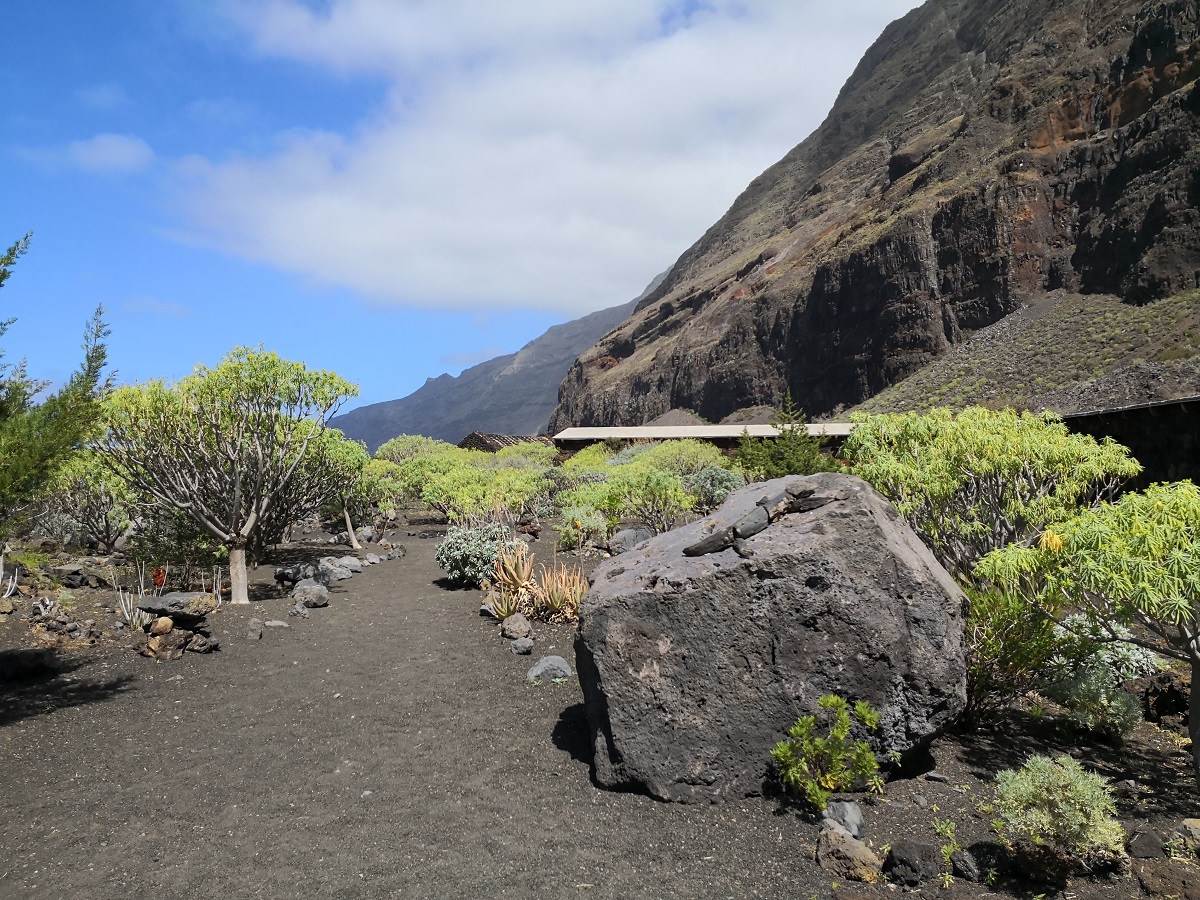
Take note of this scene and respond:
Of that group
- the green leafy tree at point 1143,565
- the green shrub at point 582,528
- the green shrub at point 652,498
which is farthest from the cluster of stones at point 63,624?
the green leafy tree at point 1143,565

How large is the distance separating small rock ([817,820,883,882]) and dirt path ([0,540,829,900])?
4.9 inches

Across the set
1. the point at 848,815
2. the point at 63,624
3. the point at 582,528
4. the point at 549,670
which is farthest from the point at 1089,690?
the point at 63,624

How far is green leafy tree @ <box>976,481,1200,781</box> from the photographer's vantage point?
4.19 metres

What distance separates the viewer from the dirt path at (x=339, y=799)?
171 inches

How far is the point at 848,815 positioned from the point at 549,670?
412 cm

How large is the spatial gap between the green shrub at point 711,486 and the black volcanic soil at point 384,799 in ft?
29.1

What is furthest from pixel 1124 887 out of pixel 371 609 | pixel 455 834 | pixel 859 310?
pixel 859 310

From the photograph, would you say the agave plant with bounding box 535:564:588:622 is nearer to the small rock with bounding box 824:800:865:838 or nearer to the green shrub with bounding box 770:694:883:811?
the green shrub with bounding box 770:694:883:811

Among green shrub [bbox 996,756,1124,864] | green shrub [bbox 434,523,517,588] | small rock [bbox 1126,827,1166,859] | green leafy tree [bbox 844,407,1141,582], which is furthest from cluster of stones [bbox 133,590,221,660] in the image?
small rock [bbox 1126,827,1166,859]

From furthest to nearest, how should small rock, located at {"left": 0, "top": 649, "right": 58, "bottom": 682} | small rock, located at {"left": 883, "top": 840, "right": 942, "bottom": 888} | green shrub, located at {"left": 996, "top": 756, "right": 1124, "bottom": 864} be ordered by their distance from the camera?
small rock, located at {"left": 0, "top": 649, "right": 58, "bottom": 682} → small rock, located at {"left": 883, "top": 840, "right": 942, "bottom": 888} → green shrub, located at {"left": 996, "top": 756, "right": 1124, "bottom": 864}

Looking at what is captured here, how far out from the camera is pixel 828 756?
4.96 meters

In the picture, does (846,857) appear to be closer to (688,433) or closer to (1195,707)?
(1195,707)

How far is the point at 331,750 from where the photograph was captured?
21.1ft

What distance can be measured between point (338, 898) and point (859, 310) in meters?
66.7
